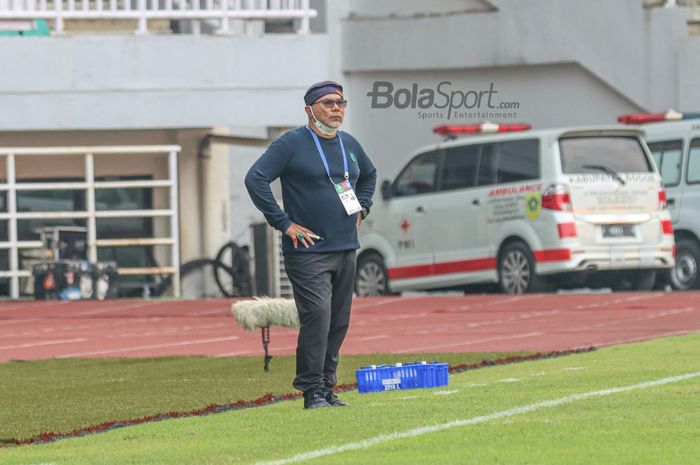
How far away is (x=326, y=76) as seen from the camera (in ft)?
101

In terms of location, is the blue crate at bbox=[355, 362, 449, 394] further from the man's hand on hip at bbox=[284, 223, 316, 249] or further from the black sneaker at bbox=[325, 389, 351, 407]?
the man's hand on hip at bbox=[284, 223, 316, 249]

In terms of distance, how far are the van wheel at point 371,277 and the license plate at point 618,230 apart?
142 inches

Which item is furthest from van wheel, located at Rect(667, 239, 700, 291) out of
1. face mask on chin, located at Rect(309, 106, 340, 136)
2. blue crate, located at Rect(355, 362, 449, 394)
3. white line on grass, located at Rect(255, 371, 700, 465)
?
face mask on chin, located at Rect(309, 106, 340, 136)

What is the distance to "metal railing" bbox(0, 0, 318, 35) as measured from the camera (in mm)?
29453

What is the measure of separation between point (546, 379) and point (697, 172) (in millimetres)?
14903

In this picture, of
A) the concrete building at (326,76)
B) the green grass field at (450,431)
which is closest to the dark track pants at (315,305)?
the green grass field at (450,431)

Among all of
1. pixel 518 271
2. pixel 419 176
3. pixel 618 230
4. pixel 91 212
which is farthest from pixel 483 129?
pixel 91 212

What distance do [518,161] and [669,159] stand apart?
2.61 m

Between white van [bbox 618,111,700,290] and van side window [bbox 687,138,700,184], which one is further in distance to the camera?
white van [bbox 618,111,700,290]

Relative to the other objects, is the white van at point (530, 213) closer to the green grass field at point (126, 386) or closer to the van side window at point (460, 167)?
the van side window at point (460, 167)

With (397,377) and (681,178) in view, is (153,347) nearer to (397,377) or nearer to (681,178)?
(397,377)

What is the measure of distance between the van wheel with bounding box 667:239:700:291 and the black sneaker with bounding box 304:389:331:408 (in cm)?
1634

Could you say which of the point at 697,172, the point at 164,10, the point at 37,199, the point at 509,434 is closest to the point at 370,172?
→ the point at 509,434

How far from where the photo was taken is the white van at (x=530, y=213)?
83.5 ft
